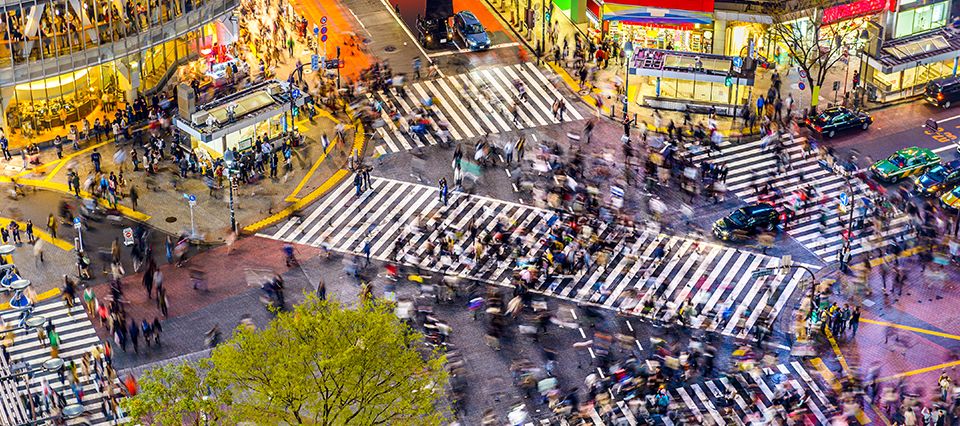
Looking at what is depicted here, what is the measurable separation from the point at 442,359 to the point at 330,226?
28.7 m

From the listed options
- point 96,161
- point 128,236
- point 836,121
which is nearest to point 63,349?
point 128,236

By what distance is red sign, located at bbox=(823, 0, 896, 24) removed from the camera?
367 feet

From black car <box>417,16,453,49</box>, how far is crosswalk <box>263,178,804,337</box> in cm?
2137

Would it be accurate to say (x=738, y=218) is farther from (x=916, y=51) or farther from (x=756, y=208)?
(x=916, y=51)

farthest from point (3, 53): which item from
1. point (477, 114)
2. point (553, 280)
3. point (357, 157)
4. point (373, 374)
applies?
point (373, 374)

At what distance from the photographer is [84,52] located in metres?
105

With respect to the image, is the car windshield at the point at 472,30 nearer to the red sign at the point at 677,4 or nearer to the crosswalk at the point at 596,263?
the red sign at the point at 677,4

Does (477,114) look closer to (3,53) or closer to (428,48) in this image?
(428,48)

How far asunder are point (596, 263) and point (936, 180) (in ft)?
75.6

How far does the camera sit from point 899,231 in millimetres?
95250

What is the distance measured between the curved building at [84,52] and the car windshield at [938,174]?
49.0 metres

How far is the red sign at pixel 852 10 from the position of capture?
112 m

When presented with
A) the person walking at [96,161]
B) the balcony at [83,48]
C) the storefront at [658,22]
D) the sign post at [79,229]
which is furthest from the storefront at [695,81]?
the sign post at [79,229]

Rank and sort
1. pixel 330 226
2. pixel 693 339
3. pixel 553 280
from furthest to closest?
pixel 330 226
pixel 553 280
pixel 693 339
